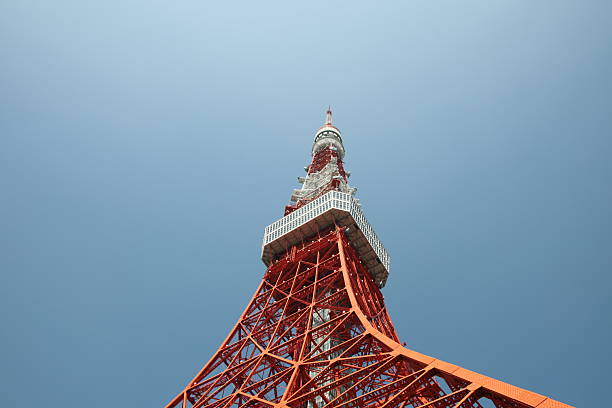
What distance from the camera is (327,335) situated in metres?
23.3

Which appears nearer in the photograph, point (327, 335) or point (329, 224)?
point (327, 335)

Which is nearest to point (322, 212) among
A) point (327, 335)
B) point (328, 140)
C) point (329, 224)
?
point (329, 224)

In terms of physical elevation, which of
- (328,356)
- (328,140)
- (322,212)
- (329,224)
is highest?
(328,140)

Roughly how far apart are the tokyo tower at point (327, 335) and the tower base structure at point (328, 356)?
41 millimetres

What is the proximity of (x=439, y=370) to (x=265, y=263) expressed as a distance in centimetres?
1671

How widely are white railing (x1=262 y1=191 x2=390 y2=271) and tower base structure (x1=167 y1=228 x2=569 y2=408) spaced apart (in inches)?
41.4

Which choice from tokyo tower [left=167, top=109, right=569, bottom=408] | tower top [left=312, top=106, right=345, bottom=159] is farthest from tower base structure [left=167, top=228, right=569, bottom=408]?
tower top [left=312, top=106, right=345, bottom=159]

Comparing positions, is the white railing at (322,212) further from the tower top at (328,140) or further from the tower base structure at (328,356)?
the tower top at (328,140)

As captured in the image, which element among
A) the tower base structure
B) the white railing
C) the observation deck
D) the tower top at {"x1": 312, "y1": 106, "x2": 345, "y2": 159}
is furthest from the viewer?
the tower top at {"x1": 312, "y1": 106, "x2": 345, "y2": 159}

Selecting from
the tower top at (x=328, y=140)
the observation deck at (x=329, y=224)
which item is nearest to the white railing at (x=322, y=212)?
the observation deck at (x=329, y=224)

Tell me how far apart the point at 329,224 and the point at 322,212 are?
2.55ft

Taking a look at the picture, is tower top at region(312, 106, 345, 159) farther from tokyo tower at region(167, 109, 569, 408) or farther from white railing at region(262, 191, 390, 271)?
white railing at region(262, 191, 390, 271)

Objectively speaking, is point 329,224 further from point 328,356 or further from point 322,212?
point 328,356

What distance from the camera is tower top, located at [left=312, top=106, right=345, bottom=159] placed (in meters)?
41.1
